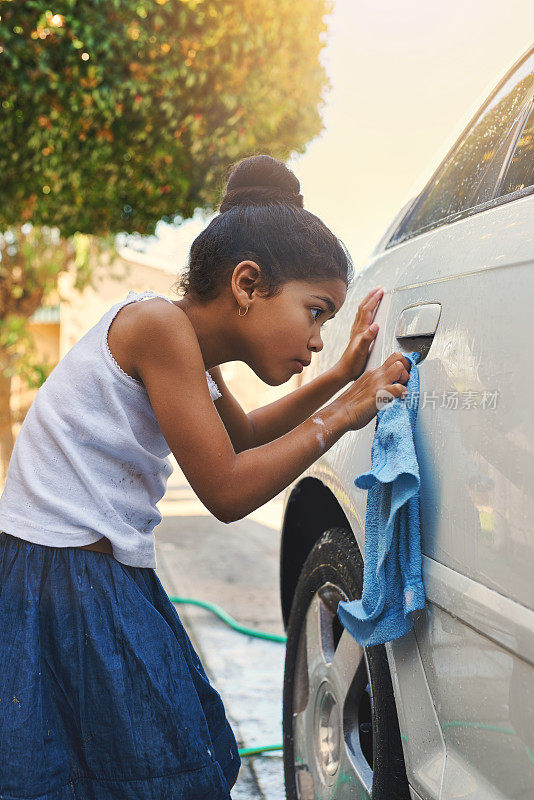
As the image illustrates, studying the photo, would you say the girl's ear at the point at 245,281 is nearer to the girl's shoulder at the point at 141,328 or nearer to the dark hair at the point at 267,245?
the dark hair at the point at 267,245

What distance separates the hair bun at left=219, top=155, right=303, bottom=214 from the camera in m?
1.65

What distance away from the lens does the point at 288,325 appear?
1.49 m

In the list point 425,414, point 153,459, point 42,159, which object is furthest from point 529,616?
point 42,159

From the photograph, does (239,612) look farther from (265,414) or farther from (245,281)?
(245,281)

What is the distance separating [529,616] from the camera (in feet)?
2.87

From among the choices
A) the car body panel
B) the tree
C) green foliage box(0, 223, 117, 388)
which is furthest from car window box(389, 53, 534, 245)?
green foliage box(0, 223, 117, 388)

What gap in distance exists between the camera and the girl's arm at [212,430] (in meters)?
1.36

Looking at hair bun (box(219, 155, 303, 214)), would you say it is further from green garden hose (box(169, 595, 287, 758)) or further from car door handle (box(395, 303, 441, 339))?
green garden hose (box(169, 595, 287, 758))

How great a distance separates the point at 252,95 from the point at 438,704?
4.19 metres

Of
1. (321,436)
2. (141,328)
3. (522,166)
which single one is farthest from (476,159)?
(141,328)

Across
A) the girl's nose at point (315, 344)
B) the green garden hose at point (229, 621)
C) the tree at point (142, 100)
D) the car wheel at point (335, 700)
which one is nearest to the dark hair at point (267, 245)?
the girl's nose at point (315, 344)

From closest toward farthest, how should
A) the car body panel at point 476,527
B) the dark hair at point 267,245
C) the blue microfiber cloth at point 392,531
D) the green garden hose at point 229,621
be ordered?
the car body panel at point 476,527, the blue microfiber cloth at point 392,531, the dark hair at point 267,245, the green garden hose at point 229,621

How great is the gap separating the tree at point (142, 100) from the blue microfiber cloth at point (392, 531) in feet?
12.0

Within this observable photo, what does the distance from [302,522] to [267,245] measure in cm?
85
